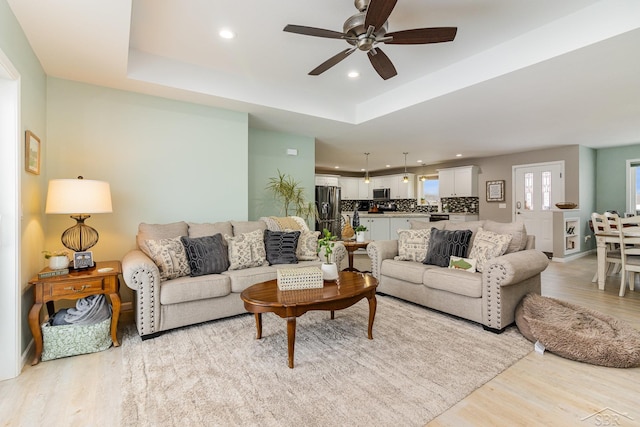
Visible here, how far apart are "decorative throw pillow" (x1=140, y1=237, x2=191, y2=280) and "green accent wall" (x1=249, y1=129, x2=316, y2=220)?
2.00 meters

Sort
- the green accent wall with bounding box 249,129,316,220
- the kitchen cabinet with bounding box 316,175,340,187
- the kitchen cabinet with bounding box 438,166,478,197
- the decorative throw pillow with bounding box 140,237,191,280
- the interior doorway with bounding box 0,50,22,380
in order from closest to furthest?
the interior doorway with bounding box 0,50,22,380, the decorative throw pillow with bounding box 140,237,191,280, the green accent wall with bounding box 249,129,316,220, the kitchen cabinet with bounding box 438,166,478,197, the kitchen cabinet with bounding box 316,175,340,187

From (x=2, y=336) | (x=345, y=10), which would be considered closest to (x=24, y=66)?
(x=2, y=336)

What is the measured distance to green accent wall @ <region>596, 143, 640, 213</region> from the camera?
6.73m

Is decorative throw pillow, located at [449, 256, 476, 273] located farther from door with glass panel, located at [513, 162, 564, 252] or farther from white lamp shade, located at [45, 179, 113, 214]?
door with glass panel, located at [513, 162, 564, 252]

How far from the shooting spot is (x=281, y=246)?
12.1 feet

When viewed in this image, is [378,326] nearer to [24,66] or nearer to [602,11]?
[602,11]

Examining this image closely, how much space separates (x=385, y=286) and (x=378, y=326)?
985 millimetres

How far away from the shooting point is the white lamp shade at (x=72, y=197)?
8.45ft

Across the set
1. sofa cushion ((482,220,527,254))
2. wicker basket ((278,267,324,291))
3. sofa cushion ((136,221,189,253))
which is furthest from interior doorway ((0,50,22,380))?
sofa cushion ((482,220,527,254))

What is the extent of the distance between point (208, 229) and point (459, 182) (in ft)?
22.5

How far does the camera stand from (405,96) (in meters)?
4.05

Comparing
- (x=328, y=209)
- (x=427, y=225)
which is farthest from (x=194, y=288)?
(x=328, y=209)

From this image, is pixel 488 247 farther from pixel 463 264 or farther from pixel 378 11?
pixel 378 11

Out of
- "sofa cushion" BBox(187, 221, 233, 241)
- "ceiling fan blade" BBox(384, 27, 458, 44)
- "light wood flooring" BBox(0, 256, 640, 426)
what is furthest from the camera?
"sofa cushion" BBox(187, 221, 233, 241)
